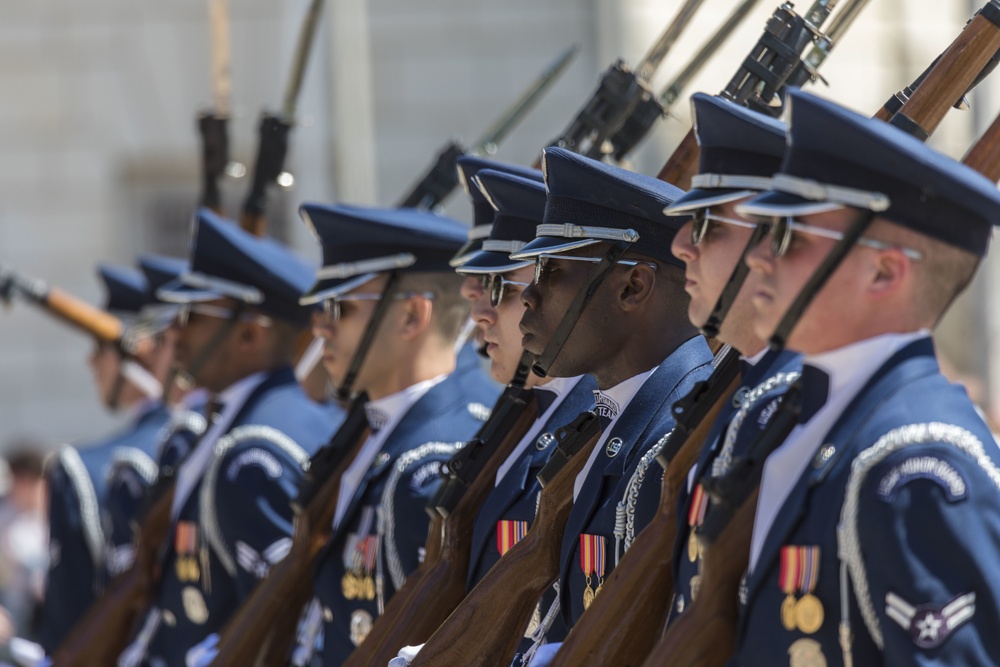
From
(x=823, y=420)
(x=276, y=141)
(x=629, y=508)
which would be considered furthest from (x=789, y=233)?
(x=276, y=141)

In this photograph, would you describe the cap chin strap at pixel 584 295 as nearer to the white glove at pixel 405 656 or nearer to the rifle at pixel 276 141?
the white glove at pixel 405 656

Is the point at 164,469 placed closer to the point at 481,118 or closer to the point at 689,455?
the point at 689,455

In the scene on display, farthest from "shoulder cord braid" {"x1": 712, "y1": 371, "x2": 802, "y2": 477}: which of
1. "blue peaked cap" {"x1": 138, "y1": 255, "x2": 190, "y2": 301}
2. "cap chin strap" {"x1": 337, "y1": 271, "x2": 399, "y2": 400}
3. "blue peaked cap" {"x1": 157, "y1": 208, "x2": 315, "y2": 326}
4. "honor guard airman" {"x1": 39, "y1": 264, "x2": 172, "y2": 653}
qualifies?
"honor guard airman" {"x1": 39, "y1": 264, "x2": 172, "y2": 653}

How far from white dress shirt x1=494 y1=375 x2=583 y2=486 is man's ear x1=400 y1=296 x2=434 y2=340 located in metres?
0.89

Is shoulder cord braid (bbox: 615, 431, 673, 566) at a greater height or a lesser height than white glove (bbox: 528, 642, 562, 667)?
greater

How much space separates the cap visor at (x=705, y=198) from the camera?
3064 millimetres

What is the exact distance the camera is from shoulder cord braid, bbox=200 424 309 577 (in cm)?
545

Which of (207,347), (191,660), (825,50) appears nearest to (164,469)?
(207,347)

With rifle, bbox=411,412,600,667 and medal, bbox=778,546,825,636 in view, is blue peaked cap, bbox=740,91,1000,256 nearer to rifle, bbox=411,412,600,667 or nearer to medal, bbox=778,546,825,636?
medal, bbox=778,546,825,636

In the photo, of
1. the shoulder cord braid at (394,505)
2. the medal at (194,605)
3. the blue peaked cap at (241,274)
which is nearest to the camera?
the shoulder cord braid at (394,505)

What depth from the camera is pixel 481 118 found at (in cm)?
1202

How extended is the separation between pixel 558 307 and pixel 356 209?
4.65ft

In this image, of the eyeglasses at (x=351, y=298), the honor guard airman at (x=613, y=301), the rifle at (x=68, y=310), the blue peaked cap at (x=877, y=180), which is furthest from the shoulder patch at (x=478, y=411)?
the rifle at (x=68, y=310)

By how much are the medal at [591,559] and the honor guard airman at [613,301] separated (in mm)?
91
